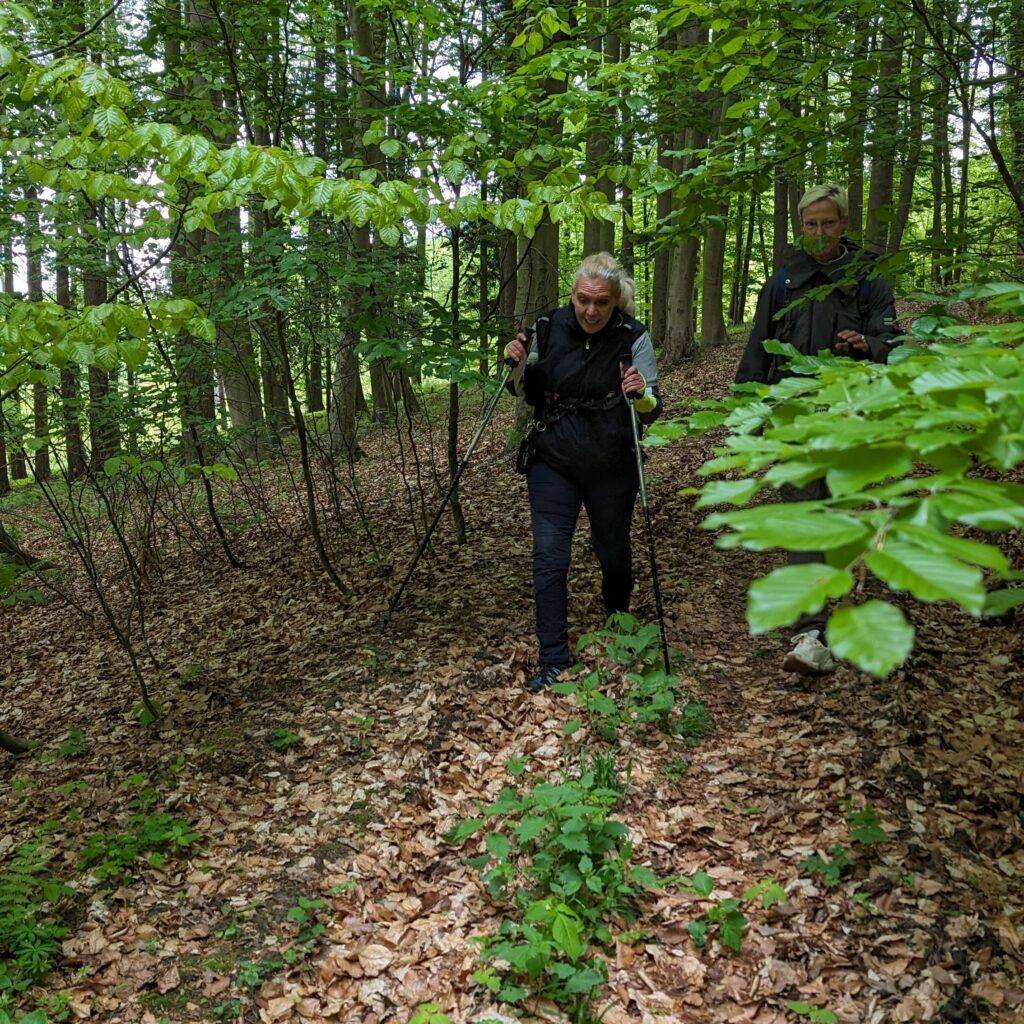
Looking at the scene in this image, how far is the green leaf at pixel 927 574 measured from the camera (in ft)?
2.93

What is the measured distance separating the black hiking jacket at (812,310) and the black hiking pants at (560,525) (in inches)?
41.6

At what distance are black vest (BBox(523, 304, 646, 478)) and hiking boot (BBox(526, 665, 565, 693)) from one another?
1.24 metres

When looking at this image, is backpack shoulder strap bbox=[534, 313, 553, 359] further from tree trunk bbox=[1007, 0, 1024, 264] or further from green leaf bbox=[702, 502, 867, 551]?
green leaf bbox=[702, 502, 867, 551]

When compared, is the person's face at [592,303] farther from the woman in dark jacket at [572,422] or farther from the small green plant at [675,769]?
the small green plant at [675,769]

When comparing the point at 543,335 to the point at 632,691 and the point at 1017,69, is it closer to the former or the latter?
the point at 632,691

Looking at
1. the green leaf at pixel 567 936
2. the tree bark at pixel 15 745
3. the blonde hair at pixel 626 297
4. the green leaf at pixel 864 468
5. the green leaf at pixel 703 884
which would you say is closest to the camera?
the green leaf at pixel 864 468

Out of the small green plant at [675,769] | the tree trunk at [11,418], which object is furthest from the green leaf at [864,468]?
the tree trunk at [11,418]

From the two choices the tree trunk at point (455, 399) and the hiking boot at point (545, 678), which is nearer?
the hiking boot at point (545, 678)

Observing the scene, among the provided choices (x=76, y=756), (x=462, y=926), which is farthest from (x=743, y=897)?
(x=76, y=756)

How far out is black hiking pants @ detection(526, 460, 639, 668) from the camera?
470cm

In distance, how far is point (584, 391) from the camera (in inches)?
185

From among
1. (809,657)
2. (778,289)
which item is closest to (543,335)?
(778,289)

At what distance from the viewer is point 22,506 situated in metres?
14.8

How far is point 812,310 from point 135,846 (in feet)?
15.7
